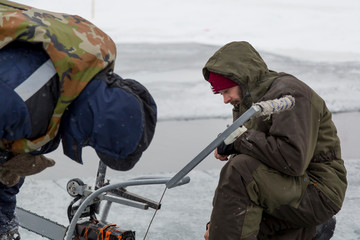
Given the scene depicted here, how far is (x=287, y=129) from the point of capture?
9.67 ft

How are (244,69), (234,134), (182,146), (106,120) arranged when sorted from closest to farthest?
(106,120), (234,134), (244,69), (182,146)

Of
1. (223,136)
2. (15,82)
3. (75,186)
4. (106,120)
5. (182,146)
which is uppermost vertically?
(15,82)

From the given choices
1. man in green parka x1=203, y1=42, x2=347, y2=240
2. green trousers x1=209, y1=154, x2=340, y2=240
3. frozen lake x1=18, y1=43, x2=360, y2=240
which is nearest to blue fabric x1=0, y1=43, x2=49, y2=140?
man in green parka x1=203, y1=42, x2=347, y2=240

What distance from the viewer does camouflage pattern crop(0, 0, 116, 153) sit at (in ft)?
6.65

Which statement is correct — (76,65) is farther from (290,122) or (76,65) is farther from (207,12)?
(207,12)

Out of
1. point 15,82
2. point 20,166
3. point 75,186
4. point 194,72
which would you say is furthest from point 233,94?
point 194,72

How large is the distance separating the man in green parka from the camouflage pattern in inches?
38.3

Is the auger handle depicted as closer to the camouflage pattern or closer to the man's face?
the man's face

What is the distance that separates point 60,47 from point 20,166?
60cm

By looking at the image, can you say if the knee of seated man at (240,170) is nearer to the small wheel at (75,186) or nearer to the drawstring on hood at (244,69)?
the drawstring on hood at (244,69)

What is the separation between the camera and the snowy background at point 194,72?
450 centimetres

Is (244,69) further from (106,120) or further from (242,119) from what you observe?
(106,120)

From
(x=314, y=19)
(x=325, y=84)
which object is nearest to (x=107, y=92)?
(x=325, y=84)

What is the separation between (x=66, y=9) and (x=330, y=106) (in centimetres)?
1234
